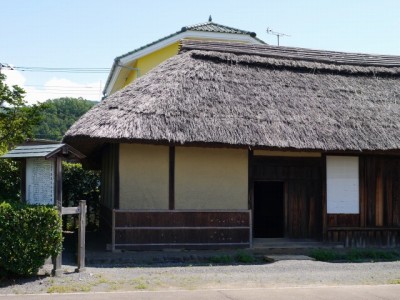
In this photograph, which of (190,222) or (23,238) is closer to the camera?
(23,238)

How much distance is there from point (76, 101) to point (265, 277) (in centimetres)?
3800

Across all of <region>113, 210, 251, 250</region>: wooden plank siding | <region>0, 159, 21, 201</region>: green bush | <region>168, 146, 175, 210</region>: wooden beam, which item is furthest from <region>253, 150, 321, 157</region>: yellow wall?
<region>0, 159, 21, 201</region>: green bush

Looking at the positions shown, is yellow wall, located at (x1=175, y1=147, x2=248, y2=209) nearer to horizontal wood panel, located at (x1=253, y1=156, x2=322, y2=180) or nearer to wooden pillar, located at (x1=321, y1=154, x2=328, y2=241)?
horizontal wood panel, located at (x1=253, y1=156, x2=322, y2=180)

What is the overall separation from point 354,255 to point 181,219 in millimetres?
4118

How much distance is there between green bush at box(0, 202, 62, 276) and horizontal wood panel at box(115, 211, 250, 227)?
135 inches

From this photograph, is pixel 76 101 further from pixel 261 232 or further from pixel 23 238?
pixel 23 238

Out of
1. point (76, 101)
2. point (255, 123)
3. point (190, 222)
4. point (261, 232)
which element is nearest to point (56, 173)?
point (190, 222)

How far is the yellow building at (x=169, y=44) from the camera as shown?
71.7 ft

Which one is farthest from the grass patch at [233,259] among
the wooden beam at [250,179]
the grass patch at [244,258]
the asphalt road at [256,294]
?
the asphalt road at [256,294]

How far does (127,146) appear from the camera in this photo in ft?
42.3

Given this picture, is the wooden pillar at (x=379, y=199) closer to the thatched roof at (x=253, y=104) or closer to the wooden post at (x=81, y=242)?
the thatched roof at (x=253, y=104)

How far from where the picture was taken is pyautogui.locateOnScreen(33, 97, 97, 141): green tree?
131 feet

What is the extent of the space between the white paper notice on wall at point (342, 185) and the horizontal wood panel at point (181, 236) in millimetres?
2622

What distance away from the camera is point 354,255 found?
12.8m
